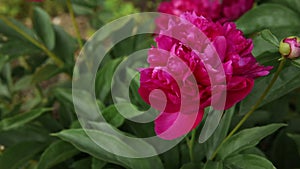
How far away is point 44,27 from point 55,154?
0.50 m

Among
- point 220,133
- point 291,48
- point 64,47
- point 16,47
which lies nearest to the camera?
point 291,48

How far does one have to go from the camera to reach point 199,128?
1.02 m

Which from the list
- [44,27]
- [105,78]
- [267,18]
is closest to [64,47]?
[44,27]

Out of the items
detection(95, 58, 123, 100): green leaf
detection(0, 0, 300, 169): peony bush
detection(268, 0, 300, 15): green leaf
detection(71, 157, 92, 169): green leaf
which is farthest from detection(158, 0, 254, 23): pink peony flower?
detection(71, 157, 92, 169): green leaf

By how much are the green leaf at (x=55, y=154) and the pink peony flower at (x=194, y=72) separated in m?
0.39

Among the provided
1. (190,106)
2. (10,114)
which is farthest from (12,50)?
(190,106)

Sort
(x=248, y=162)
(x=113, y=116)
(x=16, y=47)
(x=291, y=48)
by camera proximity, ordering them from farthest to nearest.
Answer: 1. (x=16, y=47)
2. (x=113, y=116)
3. (x=248, y=162)
4. (x=291, y=48)

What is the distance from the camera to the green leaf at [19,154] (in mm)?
1072

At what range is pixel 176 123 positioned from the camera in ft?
2.26

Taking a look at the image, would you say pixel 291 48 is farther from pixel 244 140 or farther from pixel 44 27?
pixel 44 27

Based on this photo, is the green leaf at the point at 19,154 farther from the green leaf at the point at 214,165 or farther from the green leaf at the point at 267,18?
the green leaf at the point at 267,18

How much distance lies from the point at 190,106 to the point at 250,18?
42cm

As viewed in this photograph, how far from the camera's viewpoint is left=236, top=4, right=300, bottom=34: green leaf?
0.99m

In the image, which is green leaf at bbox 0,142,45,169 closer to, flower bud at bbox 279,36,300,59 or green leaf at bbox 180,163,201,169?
green leaf at bbox 180,163,201,169
